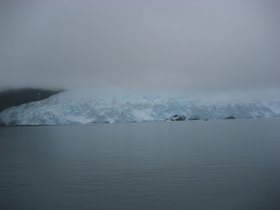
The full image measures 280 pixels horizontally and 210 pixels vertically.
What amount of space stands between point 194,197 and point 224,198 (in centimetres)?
230

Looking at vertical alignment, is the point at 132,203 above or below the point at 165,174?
below

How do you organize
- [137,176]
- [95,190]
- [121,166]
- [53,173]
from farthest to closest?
1. [121,166]
2. [53,173]
3. [137,176]
4. [95,190]

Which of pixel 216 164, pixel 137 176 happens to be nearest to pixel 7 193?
pixel 137 176

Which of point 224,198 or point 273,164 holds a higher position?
point 273,164

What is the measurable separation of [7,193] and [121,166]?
19.1 m

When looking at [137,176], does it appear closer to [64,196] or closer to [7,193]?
[64,196]

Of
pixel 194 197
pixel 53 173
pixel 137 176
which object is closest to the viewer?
pixel 194 197

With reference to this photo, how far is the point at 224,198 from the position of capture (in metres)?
29.0

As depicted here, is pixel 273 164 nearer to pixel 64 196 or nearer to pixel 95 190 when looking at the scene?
pixel 95 190

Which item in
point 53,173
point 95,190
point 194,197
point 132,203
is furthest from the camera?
point 53,173

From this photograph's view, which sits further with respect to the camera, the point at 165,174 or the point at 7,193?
the point at 165,174

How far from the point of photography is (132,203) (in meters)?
27.6

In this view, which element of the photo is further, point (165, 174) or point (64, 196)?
point (165, 174)

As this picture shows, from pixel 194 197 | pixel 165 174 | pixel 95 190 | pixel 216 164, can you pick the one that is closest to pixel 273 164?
pixel 216 164
